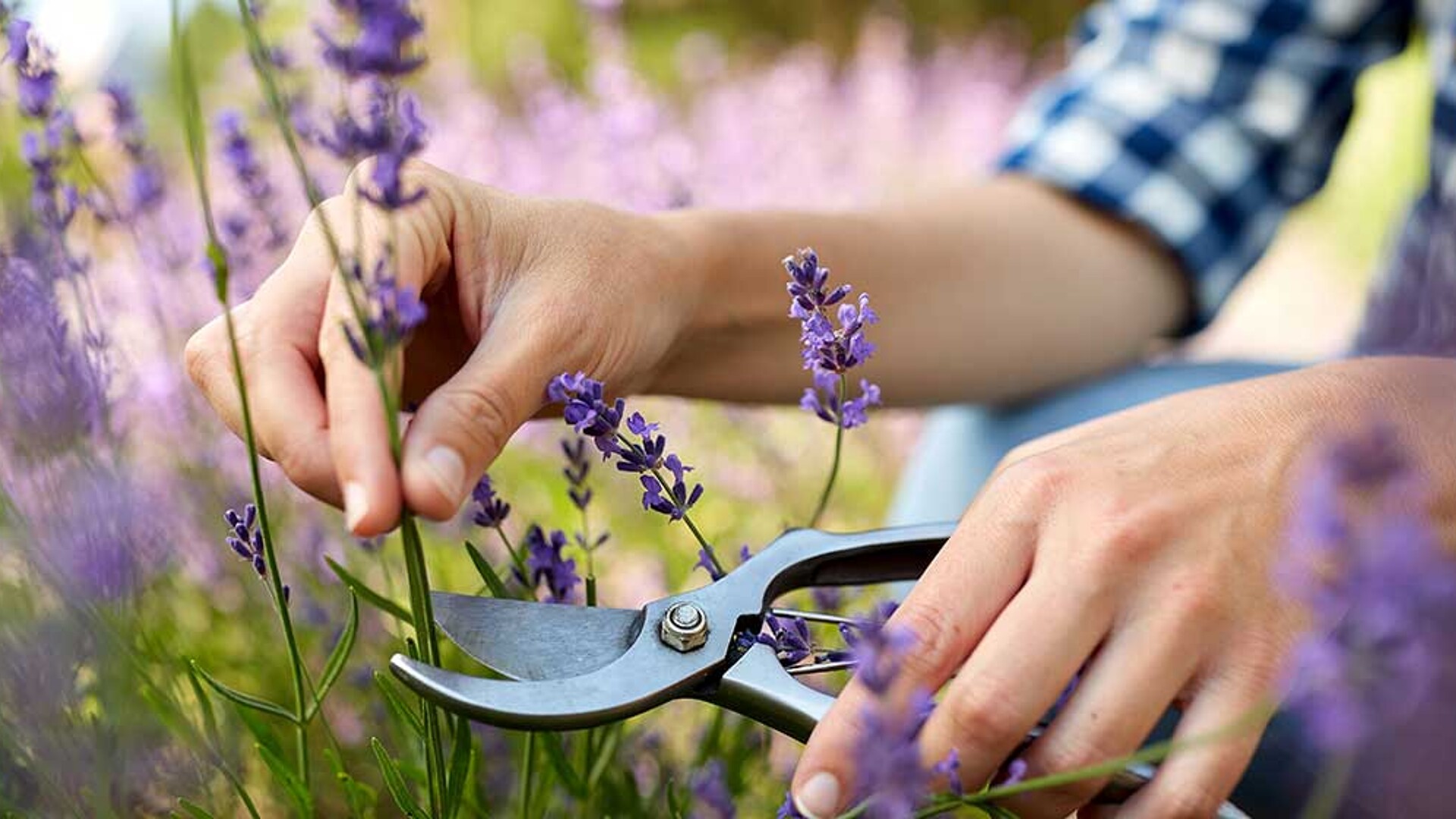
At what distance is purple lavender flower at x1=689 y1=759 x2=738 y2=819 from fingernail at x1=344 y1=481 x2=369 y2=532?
0.45m

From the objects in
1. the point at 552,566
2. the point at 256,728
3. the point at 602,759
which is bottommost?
the point at 602,759

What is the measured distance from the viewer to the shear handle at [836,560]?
3.82 feet

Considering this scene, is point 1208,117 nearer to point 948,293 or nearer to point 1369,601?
point 948,293

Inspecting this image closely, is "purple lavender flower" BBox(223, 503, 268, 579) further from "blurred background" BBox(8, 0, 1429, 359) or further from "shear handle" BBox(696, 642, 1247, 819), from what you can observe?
"blurred background" BBox(8, 0, 1429, 359)

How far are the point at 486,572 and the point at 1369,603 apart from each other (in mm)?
669

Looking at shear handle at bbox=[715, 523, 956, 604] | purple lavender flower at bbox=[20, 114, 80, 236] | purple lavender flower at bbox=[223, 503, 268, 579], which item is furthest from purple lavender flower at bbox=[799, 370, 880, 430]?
purple lavender flower at bbox=[20, 114, 80, 236]

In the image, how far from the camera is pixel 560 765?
117cm

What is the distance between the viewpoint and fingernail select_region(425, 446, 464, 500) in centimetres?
89

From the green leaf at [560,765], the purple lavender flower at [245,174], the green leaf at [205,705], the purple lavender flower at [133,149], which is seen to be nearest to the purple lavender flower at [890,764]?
the green leaf at [560,765]

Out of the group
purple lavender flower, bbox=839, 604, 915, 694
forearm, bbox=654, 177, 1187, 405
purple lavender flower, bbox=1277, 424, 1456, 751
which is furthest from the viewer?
forearm, bbox=654, 177, 1187, 405

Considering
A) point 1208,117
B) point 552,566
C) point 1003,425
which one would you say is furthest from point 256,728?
point 1208,117

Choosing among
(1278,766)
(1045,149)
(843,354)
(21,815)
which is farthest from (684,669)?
(1045,149)

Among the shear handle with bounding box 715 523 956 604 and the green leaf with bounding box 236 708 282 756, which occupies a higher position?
the shear handle with bounding box 715 523 956 604

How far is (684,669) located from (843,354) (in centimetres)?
27
